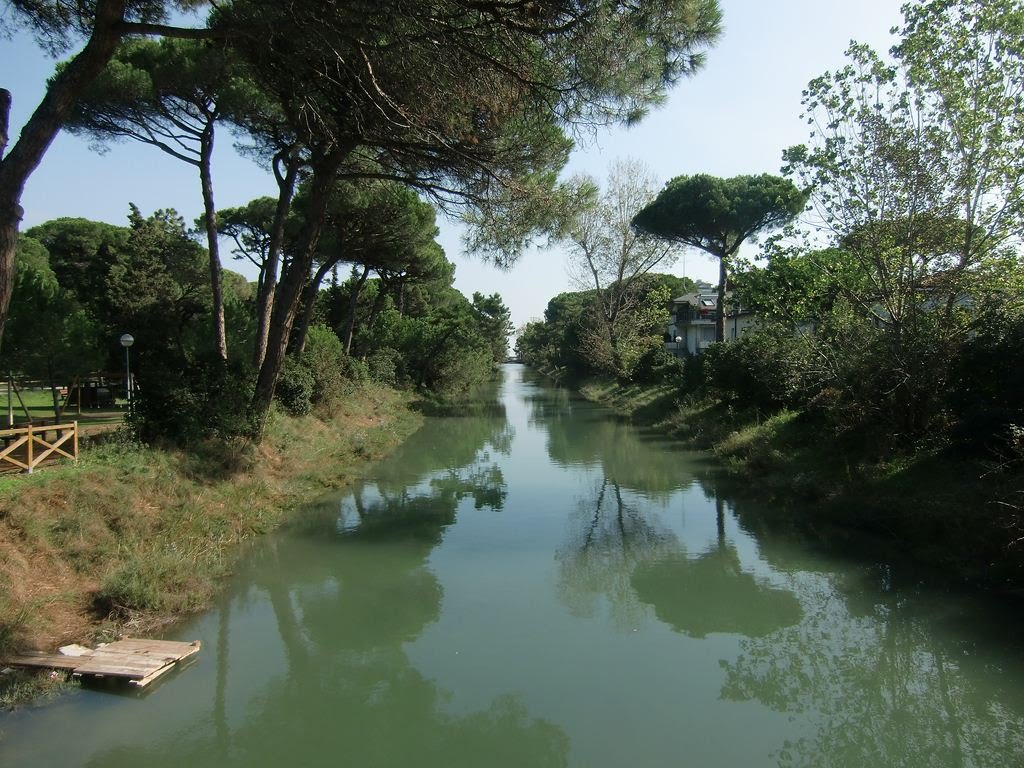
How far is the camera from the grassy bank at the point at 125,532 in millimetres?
6719

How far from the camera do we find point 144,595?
23.6 feet

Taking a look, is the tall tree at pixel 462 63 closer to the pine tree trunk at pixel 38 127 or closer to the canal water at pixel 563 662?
the pine tree trunk at pixel 38 127

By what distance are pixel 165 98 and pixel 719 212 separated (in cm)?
2022

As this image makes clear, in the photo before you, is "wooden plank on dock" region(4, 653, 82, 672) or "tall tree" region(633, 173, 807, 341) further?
"tall tree" region(633, 173, 807, 341)

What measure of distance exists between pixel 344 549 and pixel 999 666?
762 cm

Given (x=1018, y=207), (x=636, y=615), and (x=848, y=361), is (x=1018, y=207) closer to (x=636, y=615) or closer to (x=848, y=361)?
(x=848, y=361)

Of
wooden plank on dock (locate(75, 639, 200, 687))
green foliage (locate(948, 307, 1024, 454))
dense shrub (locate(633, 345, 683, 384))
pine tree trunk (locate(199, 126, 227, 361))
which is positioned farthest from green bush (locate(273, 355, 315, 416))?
dense shrub (locate(633, 345, 683, 384))

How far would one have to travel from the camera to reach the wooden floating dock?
5.72 m

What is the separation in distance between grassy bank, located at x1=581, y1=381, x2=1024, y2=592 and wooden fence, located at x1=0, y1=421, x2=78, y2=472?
10.4 m

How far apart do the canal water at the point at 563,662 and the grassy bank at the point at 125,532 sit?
0.55 meters

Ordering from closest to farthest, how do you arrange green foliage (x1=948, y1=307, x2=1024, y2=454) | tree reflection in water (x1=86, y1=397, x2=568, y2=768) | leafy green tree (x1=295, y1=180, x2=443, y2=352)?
tree reflection in water (x1=86, y1=397, x2=568, y2=768) → green foliage (x1=948, y1=307, x2=1024, y2=454) → leafy green tree (x1=295, y1=180, x2=443, y2=352)

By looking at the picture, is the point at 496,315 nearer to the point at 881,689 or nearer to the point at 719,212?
the point at 719,212

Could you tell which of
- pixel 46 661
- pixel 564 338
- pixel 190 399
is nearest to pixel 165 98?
pixel 190 399

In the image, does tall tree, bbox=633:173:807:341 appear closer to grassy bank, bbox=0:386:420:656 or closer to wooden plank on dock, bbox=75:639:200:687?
grassy bank, bbox=0:386:420:656
